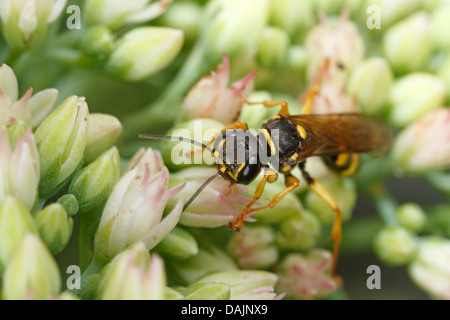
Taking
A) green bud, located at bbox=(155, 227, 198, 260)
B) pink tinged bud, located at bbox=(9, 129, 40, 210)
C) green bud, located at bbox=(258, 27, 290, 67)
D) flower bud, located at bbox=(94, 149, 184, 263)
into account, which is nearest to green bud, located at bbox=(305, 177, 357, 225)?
green bud, located at bbox=(258, 27, 290, 67)

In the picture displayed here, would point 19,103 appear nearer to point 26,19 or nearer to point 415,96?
point 26,19

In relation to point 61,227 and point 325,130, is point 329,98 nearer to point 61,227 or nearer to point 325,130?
point 325,130

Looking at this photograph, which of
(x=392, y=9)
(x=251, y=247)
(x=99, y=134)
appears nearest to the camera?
(x=99, y=134)

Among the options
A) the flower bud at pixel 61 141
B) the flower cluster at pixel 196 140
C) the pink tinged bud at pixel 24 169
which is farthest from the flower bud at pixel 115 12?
the pink tinged bud at pixel 24 169

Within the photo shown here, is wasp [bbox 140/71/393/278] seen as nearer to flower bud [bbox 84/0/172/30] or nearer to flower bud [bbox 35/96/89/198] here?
flower bud [bbox 35/96/89/198]

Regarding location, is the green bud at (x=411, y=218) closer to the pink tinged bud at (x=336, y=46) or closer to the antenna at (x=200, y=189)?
the pink tinged bud at (x=336, y=46)

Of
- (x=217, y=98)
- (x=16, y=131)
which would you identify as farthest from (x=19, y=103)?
(x=217, y=98)
